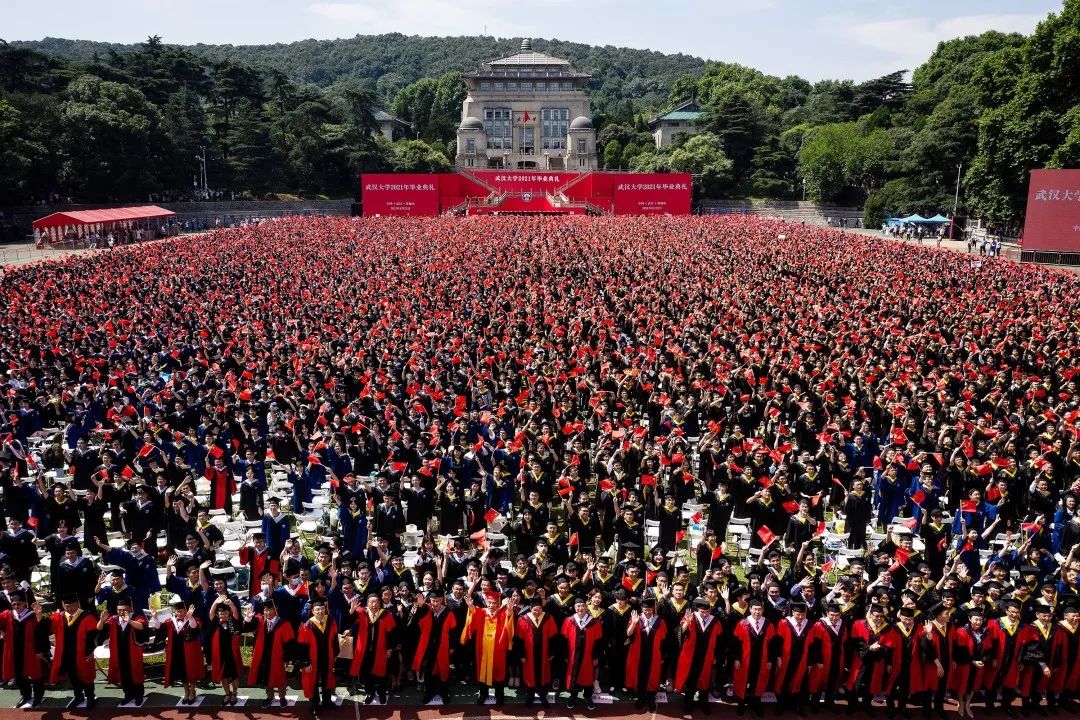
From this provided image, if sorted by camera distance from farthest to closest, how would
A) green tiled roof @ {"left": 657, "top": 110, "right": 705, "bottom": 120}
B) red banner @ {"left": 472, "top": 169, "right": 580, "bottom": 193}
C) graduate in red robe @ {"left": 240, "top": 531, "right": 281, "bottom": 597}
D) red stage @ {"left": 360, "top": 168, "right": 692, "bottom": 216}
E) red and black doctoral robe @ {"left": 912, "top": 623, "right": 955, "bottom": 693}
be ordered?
green tiled roof @ {"left": 657, "top": 110, "right": 705, "bottom": 120}
red banner @ {"left": 472, "top": 169, "right": 580, "bottom": 193}
red stage @ {"left": 360, "top": 168, "right": 692, "bottom": 216}
graduate in red robe @ {"left": 240, "top": 531, "right": 281, "bottom": 597}
red and black doctoral robe @ {"left": 912, "top": 623, "right": 955, "bottom": 693}

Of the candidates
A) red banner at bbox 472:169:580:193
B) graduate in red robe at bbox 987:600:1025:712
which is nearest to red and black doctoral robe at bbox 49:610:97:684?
graduate in red robe at bbox 987:600:1025:712

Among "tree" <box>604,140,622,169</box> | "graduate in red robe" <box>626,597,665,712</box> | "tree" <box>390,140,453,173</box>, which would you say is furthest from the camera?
"tree" <box>604,140,622,169</box>

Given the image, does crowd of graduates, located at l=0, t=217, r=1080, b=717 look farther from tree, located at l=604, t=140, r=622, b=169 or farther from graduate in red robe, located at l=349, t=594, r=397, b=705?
tree, located at l=604, t=140, r=622, b=169

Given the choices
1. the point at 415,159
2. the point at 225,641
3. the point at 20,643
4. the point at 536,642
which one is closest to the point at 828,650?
the point at 536,642

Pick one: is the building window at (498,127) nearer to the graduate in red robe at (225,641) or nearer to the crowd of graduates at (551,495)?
the crowd of graduates at (551,495)

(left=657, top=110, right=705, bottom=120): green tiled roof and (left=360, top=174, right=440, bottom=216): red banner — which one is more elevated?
(left=657, top=110, right=705, bottom=120): green tiled roof

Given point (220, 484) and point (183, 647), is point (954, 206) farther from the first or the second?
point (183, 647)

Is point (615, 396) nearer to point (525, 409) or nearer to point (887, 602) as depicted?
point (525, 409)

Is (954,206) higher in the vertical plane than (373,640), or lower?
higher
